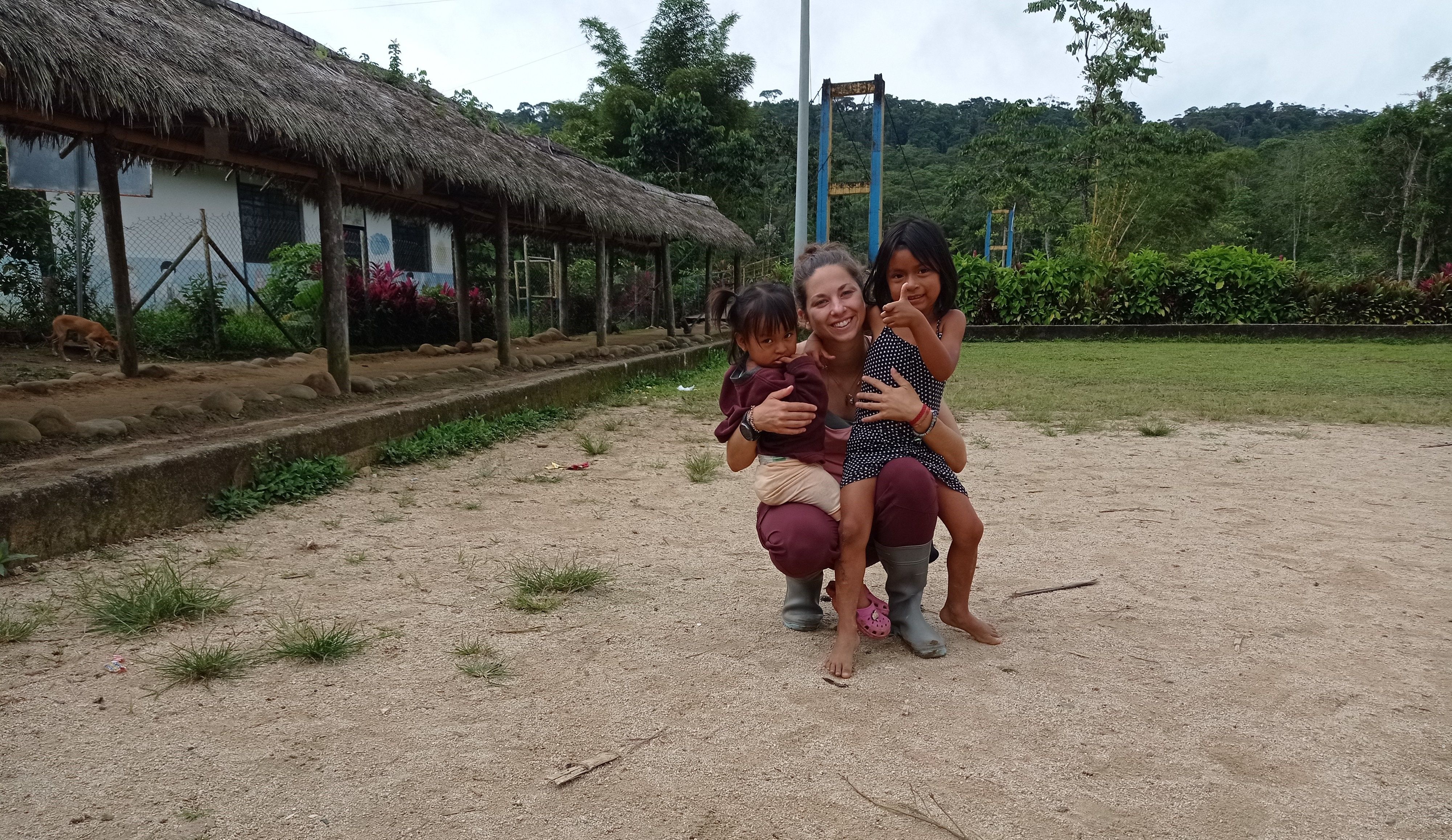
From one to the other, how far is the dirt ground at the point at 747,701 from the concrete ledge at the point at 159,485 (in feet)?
0.55

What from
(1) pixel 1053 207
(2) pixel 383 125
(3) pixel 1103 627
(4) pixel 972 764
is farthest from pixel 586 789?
(1) pixel 1053 207

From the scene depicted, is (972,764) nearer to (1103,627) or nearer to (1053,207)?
(1103,627)

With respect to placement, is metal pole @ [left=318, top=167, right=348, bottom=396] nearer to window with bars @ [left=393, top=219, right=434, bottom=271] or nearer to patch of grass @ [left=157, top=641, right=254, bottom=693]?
patch of grass @ [left=157, top=641, right=254, bottom=693]

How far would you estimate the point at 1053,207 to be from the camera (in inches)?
993

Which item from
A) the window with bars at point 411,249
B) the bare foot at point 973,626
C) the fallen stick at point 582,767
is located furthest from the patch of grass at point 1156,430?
the window with bars at point 411,249

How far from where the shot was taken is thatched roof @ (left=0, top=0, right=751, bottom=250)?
4.51 m

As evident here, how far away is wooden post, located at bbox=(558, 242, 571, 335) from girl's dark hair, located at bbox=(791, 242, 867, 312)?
12477 mm

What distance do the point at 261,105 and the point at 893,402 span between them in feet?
15.6

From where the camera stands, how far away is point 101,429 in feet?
14.8

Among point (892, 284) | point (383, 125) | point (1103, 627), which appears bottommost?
point (1103, 627)

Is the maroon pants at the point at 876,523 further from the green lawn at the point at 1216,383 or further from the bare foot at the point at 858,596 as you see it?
the green lawn at the point at 1216,383

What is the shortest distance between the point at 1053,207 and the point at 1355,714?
993 inches

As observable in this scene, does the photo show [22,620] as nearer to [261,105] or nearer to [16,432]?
[16,432]

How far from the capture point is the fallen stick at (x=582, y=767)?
6.14 ft
